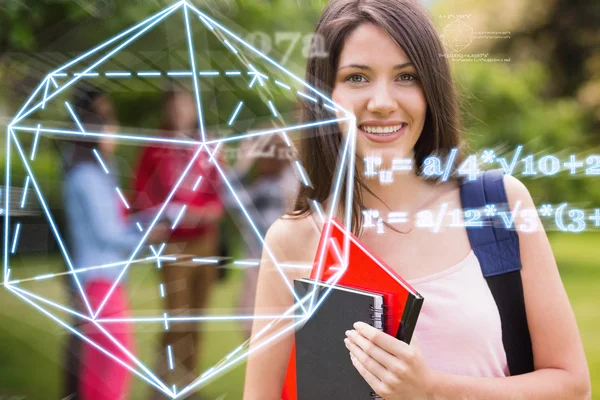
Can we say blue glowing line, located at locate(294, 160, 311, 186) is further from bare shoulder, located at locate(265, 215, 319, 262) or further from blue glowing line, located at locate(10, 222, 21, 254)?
blue glowing line, located at locate(10, 222, 21, 254)

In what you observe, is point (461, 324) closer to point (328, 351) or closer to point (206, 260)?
point (328, 351)

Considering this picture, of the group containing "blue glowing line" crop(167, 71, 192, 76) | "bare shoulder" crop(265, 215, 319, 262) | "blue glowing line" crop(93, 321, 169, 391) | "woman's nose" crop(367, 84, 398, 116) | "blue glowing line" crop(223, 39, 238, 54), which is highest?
"blue glowing line" crop(223, 39, 238, 54)

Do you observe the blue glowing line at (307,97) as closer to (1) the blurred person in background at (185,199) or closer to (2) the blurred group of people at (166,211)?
(2) the blurred group of people at (166,211)

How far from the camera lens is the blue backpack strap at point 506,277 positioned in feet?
3.38

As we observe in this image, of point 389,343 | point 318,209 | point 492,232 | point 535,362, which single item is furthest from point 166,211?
point 535,362

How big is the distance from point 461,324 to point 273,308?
1.15 ft

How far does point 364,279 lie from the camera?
1.08 m

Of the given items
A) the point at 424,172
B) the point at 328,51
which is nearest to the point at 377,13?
the point at 328,51

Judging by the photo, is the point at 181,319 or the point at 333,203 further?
the point at 181,319

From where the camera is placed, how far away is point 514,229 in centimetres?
108

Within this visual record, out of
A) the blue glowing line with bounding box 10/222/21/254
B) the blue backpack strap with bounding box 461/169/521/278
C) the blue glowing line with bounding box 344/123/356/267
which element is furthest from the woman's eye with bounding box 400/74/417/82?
the blue glowing line with bounding box 10/222/21/254

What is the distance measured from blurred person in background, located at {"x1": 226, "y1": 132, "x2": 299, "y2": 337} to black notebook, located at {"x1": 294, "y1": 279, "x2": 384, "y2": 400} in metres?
0.16

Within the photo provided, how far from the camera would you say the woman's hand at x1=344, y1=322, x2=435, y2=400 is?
38.7 inches

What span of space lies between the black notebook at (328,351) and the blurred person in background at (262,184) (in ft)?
0.54
